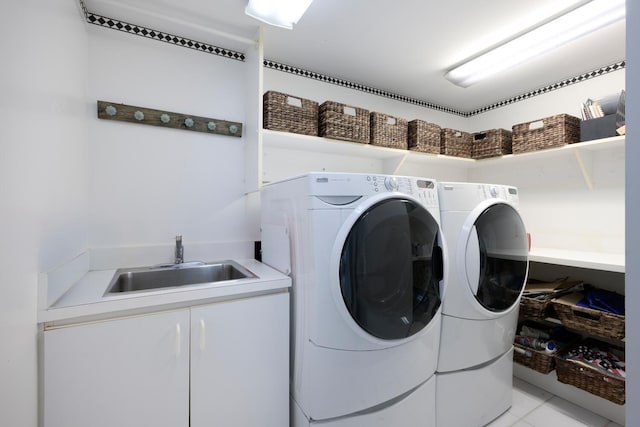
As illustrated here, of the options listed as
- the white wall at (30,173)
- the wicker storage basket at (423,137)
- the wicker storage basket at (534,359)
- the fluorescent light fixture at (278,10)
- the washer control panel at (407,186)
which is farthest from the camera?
the wicker storage basket at (423,137)

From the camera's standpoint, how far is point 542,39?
5.71ft

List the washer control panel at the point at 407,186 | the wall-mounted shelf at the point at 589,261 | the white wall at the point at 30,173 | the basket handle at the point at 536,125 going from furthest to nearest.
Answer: the basket handle at the point at 536,125
the wall-mounted shelf at the point at 589,261
the washer control panel at the point at 407,186
the white wall at the point at 30,173

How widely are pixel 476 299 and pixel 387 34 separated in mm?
1777

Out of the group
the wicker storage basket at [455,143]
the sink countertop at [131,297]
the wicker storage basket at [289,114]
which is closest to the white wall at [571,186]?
the wicker storage basket at [455,143]

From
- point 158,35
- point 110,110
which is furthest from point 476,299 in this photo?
point 158,35

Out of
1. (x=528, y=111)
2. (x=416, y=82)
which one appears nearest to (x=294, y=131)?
(x=416, y=82)

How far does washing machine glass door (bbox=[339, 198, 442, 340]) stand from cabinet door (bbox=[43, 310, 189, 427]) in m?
0.76

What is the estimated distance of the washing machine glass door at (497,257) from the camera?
1570mm

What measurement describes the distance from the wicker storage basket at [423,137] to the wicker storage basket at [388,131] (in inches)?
3.4

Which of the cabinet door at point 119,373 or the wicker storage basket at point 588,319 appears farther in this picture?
the wicker storage basket at point 588,319

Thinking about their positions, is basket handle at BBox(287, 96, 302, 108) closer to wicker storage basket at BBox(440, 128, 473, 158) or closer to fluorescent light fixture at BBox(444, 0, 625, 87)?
fluorescent light fixture at BBox(444, 0, 625, 87)

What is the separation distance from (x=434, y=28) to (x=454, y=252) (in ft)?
4.72

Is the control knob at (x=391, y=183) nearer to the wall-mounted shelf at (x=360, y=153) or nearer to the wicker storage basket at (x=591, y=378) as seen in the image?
the wall-mounted shelf at (x=360, y=153)

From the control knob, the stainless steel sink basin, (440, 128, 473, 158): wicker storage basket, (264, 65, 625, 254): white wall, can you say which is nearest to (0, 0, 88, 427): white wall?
the stainless steel sink basin
